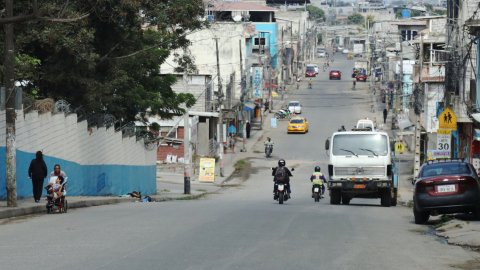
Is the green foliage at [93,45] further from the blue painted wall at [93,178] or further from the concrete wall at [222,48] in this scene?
the concrete wall at [222,48]

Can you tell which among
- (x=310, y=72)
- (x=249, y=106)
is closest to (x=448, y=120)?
(x=249, y=106)

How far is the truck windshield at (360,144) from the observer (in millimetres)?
21656

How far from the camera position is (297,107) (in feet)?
240

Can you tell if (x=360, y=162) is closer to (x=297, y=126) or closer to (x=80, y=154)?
(x=80, y=154)

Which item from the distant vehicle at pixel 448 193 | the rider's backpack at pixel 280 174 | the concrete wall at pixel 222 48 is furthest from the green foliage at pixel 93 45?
the concrete wall at pixel 222 48

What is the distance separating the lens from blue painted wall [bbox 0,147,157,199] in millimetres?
18500

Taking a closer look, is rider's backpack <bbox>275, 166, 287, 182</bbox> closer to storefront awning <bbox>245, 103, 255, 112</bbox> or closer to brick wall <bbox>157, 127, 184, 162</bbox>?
brick wall <bbox>157, 127, 184, 162</bbox>

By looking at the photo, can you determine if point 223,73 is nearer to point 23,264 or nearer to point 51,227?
point 51,227

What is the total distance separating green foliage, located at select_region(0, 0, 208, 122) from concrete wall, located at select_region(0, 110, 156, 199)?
1.44 metres

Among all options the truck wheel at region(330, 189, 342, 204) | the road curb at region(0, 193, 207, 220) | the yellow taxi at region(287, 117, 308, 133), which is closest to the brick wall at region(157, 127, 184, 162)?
the yellow taxi at region(287, 117, 308, 133)

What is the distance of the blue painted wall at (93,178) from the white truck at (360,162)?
30.4ft

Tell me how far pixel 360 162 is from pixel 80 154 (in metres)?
10.4

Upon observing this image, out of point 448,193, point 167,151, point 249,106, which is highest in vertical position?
point 249,106

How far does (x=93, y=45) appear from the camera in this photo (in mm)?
23375
